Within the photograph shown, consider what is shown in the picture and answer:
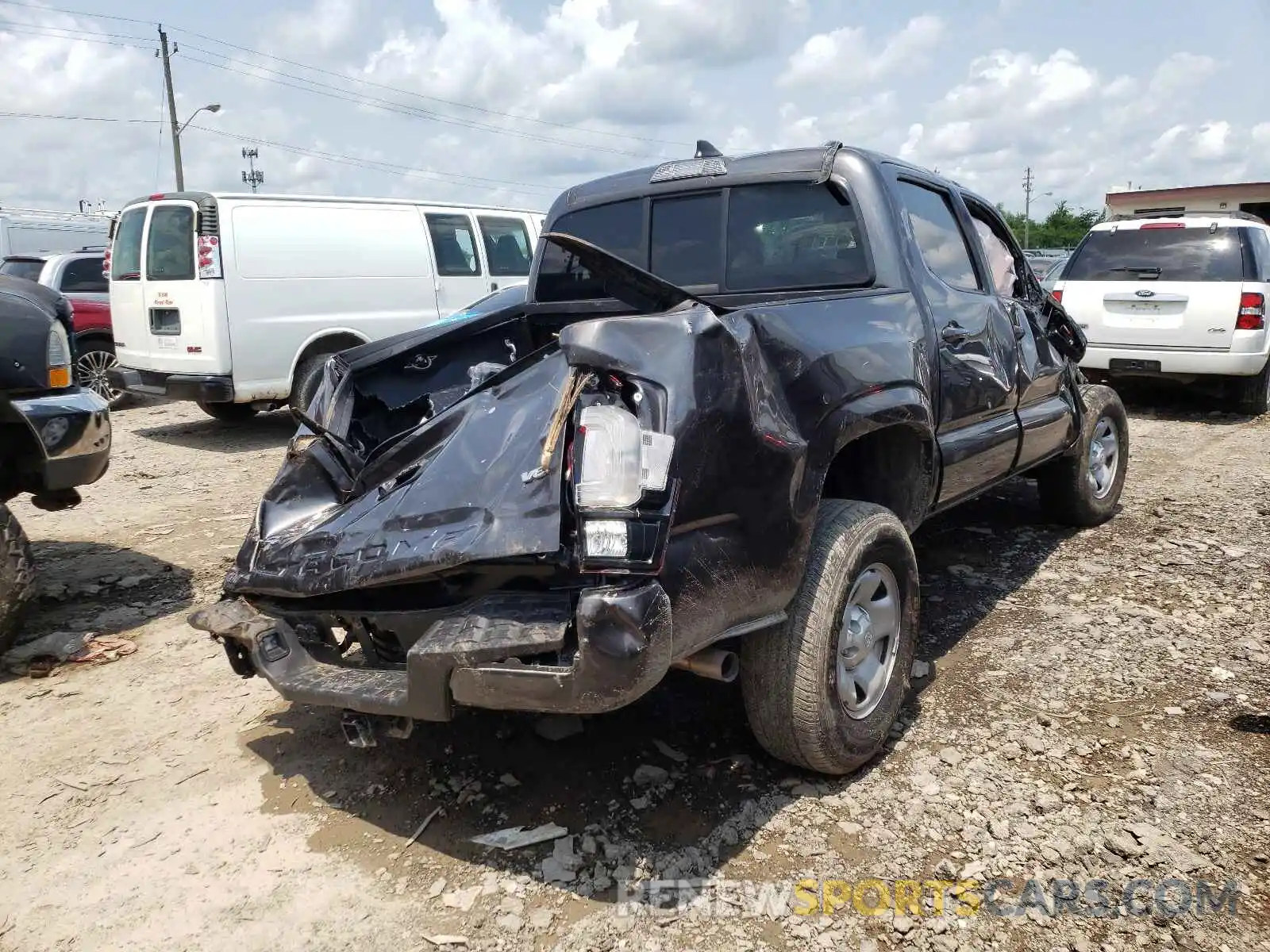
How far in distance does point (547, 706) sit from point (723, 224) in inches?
87.9

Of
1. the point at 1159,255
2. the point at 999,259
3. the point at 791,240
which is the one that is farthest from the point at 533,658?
the point at 1159,255

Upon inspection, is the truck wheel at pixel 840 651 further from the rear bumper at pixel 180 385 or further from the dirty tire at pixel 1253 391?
the dirty tire at pixel 1253 391

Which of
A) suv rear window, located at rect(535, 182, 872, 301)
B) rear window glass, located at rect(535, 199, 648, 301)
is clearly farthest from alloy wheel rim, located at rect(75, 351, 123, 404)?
suv rear window, located at rect(535, 182, 872, 301)

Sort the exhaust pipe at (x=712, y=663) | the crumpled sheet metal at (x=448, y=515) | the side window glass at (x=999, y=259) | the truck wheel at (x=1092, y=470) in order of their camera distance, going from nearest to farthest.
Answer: the crumpled sheet metal at (x=448, y=515) → the exhaust pipe at (x=712, y=663) → the side window glass at (x=999, y=259) → the truck wheel at (x=1092, y=470)

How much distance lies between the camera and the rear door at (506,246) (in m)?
9.99

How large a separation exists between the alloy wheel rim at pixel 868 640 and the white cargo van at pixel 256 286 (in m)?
5.87

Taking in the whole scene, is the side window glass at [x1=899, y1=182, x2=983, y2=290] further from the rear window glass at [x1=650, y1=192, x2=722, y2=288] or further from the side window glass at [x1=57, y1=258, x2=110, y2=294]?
the side window glass at [x1=57, y1=258, x2=110, y2=294]

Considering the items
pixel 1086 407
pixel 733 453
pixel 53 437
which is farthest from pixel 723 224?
pixel 53 437

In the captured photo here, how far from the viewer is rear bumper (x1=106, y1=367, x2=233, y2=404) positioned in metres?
8.09

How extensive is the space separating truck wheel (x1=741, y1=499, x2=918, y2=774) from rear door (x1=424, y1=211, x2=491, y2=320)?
7.08 metres

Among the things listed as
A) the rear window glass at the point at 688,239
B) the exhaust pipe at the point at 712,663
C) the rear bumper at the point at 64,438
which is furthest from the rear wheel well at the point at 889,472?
the rear bumper at the point at 64,438

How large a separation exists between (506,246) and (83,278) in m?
4.98

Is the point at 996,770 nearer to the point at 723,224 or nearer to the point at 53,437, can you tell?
the point at 723,224

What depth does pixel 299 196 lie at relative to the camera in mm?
8570
